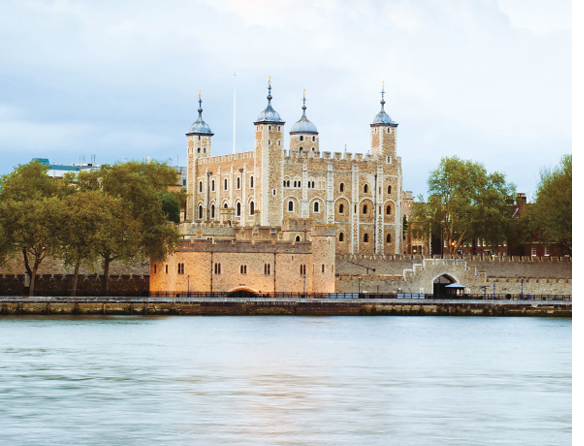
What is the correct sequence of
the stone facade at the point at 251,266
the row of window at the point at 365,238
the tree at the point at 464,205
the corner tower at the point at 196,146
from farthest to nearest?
the corner tower at the point at 196,146 < the row of window at the point at 365,238 < the tree at the point at 464,205 < the stone facade at the point at 251,266

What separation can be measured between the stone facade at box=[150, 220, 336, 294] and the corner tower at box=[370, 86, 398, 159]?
2335 centimetres

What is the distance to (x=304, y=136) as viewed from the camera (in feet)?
303

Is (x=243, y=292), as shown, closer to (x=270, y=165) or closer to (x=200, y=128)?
(x=270, y=165)

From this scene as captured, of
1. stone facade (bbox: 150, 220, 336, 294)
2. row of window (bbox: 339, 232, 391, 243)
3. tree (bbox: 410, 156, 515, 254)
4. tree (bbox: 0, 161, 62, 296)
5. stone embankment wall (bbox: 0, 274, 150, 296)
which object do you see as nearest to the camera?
tree (bbox: 0, 161, 62, 296)

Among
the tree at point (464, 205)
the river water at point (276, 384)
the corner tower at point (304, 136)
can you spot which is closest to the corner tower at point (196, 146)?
the corner tower at point (304, 136)

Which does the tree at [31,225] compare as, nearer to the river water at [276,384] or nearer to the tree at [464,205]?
the river water at [276,384]

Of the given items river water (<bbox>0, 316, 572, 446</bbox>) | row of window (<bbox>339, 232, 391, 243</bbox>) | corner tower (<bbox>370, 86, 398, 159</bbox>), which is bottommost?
river water (<bbox>0, 316, 572, 446</bbox>)

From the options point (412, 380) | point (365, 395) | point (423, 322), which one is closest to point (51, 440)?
point (365, 395)

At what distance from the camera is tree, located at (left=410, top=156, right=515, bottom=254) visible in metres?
79.2

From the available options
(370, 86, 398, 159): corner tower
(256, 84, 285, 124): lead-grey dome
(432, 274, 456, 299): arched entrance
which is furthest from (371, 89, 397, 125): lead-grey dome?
(432, 274, 456, 299): arched entrance

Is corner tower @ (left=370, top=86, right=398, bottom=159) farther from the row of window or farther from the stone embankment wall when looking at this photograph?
the stone embankment wall

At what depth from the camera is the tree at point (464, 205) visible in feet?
260

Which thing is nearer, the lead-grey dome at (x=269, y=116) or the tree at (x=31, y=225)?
the tree at (x=31, y=225)

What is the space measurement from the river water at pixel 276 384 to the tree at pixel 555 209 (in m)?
21.1
